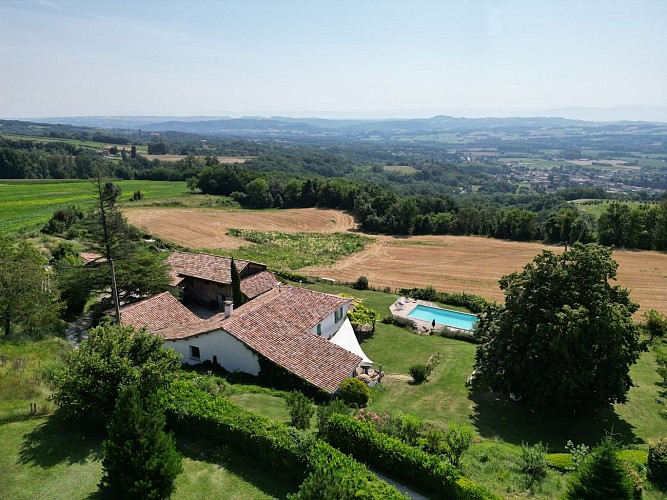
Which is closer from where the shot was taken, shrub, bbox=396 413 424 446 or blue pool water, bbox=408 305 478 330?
shrub, bbox=396 413 424 446

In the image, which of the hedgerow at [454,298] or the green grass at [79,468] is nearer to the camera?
the green grass at [79,468]

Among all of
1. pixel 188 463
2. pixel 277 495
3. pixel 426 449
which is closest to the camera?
pixel 277 495

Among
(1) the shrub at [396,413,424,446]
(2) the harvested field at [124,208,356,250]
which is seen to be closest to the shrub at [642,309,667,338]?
(1) the shrub at [396,413,424,446]

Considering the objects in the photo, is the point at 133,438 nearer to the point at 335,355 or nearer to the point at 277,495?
the point at 277,495

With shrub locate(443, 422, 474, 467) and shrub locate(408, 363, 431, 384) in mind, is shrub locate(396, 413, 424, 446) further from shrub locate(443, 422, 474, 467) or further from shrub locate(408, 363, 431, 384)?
shrub locate(408, 363, 431, 384)

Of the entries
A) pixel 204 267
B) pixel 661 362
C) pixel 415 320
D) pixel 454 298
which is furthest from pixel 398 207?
pixel 661 362

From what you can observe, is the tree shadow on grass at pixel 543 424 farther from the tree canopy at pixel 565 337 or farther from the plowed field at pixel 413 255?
the plowed field at pixel 413 255

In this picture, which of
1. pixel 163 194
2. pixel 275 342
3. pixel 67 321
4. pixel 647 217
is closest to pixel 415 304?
pixel 275 342

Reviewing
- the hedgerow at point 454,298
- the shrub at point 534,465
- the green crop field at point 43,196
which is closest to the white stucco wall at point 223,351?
the shrub at point 534,465
